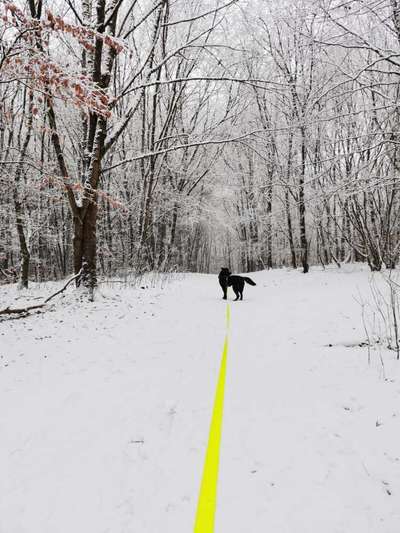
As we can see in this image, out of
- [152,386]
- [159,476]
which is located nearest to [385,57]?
[152,386]

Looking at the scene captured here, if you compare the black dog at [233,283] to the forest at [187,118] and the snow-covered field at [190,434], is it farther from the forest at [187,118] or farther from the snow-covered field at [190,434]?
the snow-covered field at [190,434]

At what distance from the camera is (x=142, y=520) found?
6.32 ft

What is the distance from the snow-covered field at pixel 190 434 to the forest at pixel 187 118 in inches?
96.7

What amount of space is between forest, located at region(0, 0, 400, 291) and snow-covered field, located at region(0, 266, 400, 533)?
2.46 metres

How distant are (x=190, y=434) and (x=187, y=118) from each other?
2076 cm

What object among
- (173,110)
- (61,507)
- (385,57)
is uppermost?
(173,110)

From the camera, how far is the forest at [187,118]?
Result: 533cm

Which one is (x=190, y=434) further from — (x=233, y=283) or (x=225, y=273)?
(x=225, y=273)

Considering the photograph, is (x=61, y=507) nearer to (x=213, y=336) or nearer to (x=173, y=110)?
(x=213, y=336)

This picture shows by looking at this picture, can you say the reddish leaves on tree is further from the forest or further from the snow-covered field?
the snow-covered field

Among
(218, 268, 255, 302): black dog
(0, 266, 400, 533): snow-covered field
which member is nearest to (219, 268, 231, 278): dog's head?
(218, 268, 255, 302): black dog

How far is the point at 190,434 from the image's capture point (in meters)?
2.88

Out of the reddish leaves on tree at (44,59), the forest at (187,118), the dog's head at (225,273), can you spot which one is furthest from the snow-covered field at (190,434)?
the dog's head at (225,273)

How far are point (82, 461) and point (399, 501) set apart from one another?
89.6 inches
